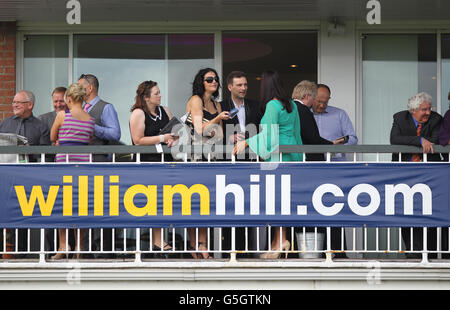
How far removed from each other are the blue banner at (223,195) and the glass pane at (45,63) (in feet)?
9.19

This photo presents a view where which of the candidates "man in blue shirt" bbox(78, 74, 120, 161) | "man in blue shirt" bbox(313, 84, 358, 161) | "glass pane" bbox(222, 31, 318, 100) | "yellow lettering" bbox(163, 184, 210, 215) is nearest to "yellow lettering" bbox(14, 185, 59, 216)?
"man in blue shirt" bbox(78, 74, 120, 161)

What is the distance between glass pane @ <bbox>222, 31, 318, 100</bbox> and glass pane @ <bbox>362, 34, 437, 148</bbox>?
0.78m

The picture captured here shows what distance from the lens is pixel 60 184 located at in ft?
24.1

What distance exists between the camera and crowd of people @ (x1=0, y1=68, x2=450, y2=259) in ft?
23.7

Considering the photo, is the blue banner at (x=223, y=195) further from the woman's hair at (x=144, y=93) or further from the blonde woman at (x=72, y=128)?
the woman's hair at (x=144, y=93)

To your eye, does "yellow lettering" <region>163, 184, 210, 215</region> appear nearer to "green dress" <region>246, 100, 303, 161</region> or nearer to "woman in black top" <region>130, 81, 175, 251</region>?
"woman in black top" <region>130, 81, 175, 251</region>

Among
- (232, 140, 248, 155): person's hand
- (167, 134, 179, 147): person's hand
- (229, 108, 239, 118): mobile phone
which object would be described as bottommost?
(232, 140, 248, 155): person's hand

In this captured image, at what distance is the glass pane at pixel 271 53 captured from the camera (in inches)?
392

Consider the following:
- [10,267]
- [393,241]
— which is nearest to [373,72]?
[393,241]

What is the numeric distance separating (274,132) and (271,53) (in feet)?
9.70

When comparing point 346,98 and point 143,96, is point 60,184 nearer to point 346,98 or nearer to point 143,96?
point 143,96

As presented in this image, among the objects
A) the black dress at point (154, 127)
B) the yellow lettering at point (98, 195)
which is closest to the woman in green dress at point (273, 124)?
the black dress at point (154, 127)

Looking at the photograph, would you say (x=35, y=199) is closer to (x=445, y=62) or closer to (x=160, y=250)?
(x=160, y=250)
